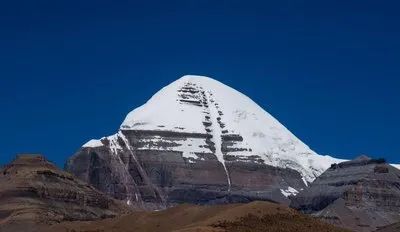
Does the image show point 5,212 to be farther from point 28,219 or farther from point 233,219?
point 233,219

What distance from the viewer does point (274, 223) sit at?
4577 inches

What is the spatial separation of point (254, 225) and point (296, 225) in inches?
199

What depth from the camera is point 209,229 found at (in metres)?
114

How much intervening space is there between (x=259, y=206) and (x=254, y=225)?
7.12 m

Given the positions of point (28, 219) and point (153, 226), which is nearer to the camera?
point (153, 226)

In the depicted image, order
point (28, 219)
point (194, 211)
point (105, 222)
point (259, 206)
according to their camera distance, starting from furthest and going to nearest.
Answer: point (28, 219), point (105, 222), point (194, 211), point (259, 206)

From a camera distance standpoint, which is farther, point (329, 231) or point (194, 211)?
point (194, 211)

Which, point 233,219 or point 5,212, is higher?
point 5,212

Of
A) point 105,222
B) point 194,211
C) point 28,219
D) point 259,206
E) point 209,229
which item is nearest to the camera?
point 209,229

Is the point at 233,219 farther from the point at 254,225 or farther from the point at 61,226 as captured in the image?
the point at 61,226

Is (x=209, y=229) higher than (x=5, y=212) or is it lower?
lower

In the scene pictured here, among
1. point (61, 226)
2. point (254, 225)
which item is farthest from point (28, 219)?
point (254, 225)

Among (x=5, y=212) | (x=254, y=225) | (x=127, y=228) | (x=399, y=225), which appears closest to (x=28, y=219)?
(x=5, y=212)

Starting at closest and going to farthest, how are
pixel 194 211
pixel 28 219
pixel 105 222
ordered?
pixel 194 211 → pixel 105 222 → pixel 28 219
